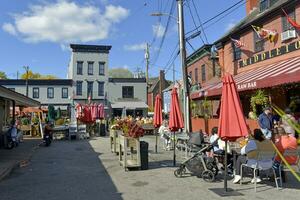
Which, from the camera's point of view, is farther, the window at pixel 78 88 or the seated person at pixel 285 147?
the window at pixel 78 88

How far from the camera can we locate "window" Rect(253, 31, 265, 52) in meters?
20.5

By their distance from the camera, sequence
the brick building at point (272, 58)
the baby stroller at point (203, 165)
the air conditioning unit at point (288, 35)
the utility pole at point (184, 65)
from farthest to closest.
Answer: the utility pole at point (184, 65) < the air conditioning unit at point (288, 35) < the brick building at point (272, 58) < the baby stroller at point (203, 165)

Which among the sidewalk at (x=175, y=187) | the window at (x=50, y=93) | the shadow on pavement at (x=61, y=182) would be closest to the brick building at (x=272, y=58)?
the sidewalk at (x=175, y=187)

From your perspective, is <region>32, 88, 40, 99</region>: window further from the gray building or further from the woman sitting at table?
the woman sitting at table

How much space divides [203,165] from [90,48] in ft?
158

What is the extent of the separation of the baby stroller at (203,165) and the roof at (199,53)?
22271mm

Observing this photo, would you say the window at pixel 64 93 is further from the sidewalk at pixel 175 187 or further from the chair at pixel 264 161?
the chair at pixel 264 161

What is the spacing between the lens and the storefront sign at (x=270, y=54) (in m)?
17.4

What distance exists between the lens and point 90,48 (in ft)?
184

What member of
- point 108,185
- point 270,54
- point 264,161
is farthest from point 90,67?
point 264,161

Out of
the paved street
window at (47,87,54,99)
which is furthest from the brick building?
window at (47,87,54,99)

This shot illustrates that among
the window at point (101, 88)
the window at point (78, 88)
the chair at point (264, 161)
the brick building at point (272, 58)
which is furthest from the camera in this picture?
the window at point (101, 88)

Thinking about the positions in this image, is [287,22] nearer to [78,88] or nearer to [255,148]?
[255,148]

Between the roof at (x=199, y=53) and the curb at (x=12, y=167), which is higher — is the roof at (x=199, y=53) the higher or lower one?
the higher one
